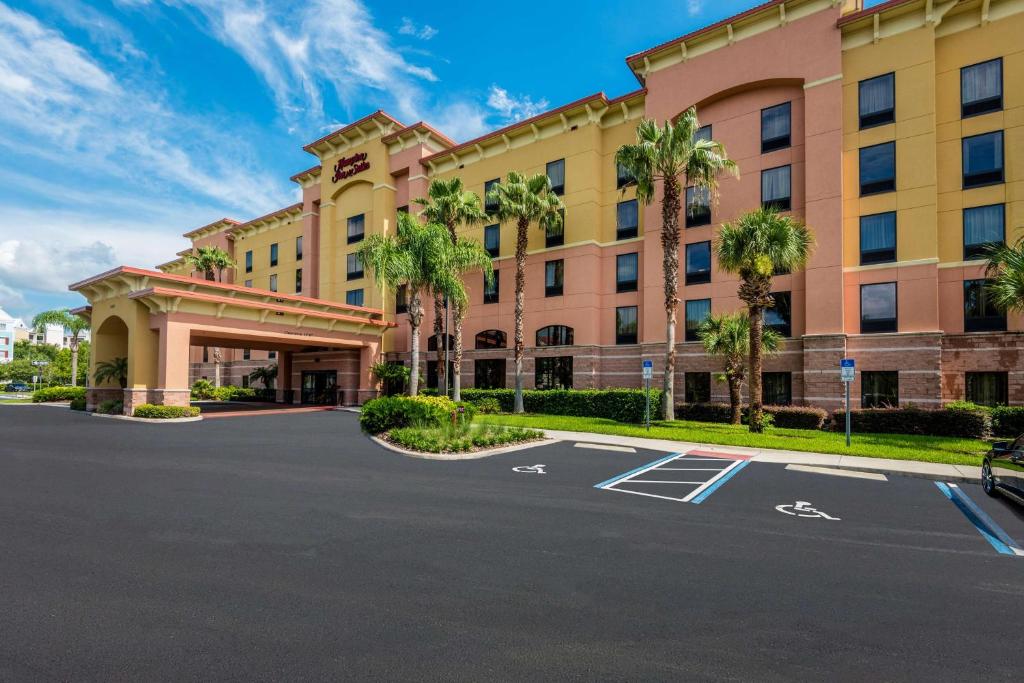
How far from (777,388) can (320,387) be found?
3144 centimetres

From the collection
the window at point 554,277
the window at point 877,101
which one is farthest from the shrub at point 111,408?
the window at point 877,101

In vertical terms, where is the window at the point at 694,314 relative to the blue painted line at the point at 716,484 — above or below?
above

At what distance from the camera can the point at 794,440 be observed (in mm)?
17328

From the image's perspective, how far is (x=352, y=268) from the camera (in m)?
40.8

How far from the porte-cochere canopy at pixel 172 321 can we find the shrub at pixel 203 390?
1235 cm

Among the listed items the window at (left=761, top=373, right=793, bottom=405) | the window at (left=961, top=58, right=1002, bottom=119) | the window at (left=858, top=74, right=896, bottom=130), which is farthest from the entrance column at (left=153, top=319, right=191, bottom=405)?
the window at (left=961, top=58, right=1002, bottom=119)

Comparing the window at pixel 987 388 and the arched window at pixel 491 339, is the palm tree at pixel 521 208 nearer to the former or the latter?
the arched window at pixel 491 339

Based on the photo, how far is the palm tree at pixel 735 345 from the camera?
2217cm

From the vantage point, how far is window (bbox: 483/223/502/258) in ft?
110

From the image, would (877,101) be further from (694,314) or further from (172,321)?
(172,321)

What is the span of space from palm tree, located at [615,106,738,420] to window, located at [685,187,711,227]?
231 centimetres

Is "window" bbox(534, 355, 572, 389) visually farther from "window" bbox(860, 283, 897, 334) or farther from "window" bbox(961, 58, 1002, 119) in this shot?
"window" bbox(961, 58, 1002, 119)

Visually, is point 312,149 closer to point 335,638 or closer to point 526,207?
point 526,207

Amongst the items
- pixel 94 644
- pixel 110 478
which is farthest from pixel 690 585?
pixel 110 478
